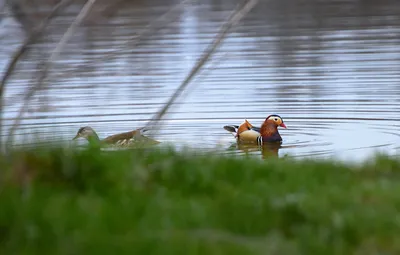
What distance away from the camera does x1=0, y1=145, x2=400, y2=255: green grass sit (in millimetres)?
4383

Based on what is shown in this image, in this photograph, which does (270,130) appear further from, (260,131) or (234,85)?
(234,85)

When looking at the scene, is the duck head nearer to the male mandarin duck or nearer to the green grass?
the male mandarin duck

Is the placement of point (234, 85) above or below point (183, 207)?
above

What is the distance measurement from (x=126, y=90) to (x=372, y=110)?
3963mm

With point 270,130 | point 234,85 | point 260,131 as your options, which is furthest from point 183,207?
point 234,85

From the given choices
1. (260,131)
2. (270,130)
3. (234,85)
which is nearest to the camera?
(270,130)

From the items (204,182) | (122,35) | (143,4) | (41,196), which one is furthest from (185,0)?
(143,4)

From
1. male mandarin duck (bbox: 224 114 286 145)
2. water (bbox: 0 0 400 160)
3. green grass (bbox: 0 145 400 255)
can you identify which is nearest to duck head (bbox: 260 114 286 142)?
male mandarin duck (bbox: 224 114 286 145)

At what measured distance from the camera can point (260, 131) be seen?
1162 centimetres

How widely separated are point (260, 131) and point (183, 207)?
6795 millimetres

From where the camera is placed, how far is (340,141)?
1123 cm

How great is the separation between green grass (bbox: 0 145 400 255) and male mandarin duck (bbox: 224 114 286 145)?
5.32 meters

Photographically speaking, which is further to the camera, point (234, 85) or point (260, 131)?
point (234, 85)

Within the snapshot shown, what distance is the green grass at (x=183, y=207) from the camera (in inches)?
173
